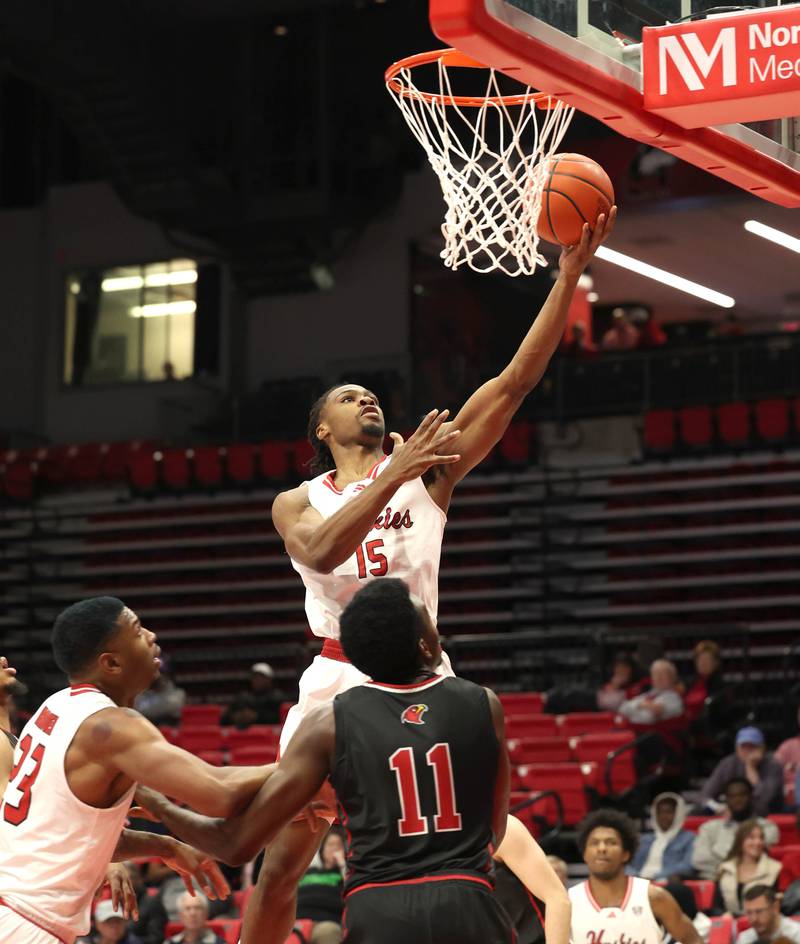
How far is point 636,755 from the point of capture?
13.3 m

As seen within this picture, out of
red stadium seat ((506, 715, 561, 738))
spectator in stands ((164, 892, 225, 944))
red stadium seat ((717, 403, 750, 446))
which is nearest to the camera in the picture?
spectator in stands ((164, 892, 225, 944))

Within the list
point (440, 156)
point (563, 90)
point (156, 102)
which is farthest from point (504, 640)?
point (563, 90)

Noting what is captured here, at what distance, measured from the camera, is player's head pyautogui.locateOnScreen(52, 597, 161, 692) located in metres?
4.46

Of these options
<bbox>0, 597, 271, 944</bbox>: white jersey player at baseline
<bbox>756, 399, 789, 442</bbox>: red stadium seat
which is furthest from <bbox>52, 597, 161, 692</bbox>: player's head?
<bbox>756, 399, 789, 442</bbox>: red stadium seat

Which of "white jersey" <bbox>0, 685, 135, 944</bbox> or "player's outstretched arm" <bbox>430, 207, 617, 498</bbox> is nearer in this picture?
"white jersey" <bbox>0, 685, 135, 944</bbox>

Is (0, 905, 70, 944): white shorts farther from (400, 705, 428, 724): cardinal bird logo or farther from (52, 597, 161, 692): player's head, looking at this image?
(400, 705, 428, 724): cardinal bird logo

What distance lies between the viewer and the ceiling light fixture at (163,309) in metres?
23.9

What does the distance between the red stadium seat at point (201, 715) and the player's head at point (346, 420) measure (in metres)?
11.0

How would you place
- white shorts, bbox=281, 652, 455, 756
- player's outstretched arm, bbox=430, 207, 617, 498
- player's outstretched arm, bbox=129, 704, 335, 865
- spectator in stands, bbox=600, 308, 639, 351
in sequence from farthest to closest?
spectator in stands, bbox=600, 308, 639, 351, player's outstretched arm, bbox=430, 207, 617, 498, white shorts, bbox=281, 652, 455, 756, player's outstretched arm, bbox=129, 704, 335, 865

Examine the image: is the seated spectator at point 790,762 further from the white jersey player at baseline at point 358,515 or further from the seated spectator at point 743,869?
the white jersey player at baseline at point 358,515

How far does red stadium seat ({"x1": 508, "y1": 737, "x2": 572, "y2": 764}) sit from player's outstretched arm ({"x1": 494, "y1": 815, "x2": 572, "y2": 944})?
7.10 meters

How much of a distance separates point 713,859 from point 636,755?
82.3 inches

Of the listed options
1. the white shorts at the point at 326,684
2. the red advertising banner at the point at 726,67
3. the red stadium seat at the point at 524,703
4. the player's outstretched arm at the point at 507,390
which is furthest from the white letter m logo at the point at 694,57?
the red stadium seat at the point at 524,703

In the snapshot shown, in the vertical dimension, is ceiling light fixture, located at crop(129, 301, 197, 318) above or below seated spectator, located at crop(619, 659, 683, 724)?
above
